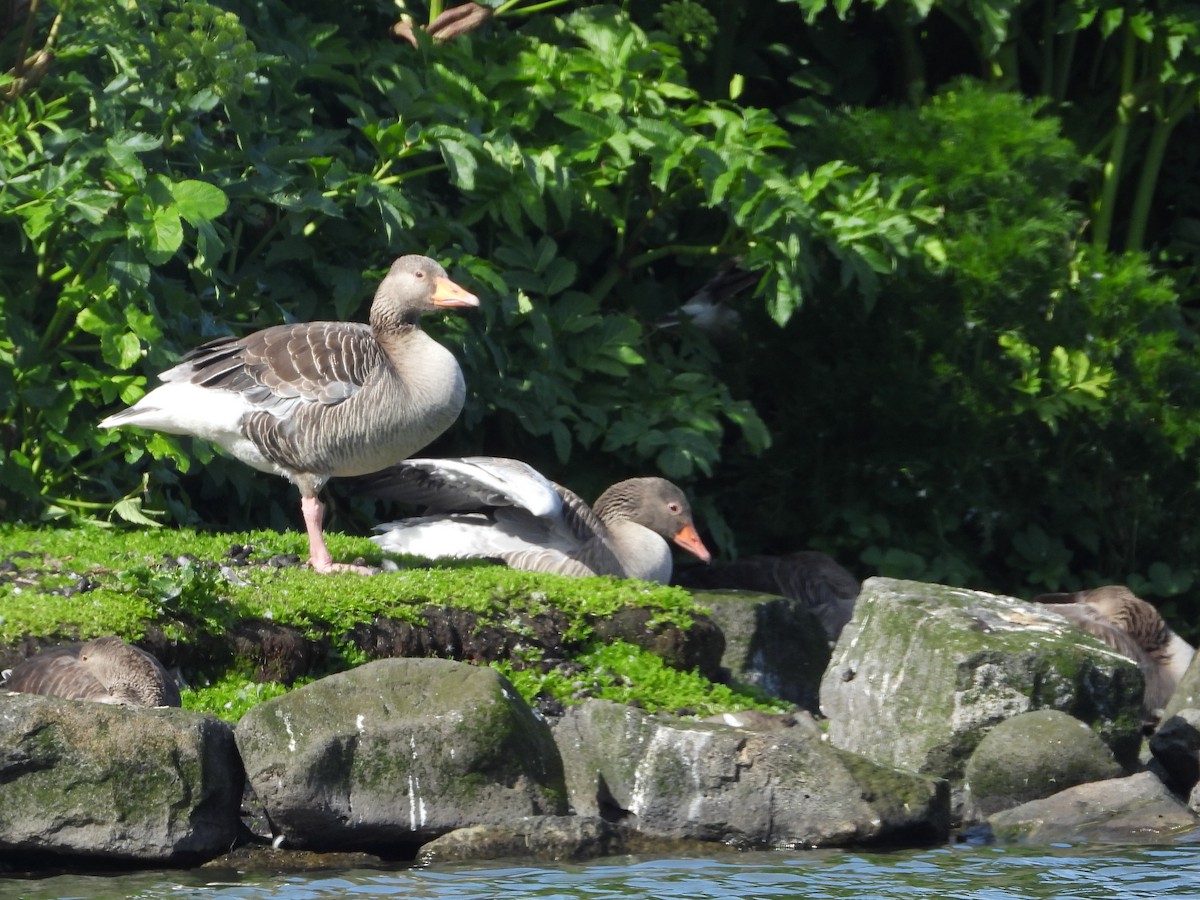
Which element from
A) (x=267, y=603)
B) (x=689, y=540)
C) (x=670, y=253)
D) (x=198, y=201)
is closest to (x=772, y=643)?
(x=689, y=540)

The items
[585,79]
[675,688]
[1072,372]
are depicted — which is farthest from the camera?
[1072,372]

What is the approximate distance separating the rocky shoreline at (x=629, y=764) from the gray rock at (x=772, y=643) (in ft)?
1.83

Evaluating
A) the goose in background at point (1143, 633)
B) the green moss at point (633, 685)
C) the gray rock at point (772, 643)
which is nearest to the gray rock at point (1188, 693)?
the goose in background at point (1143, 633)

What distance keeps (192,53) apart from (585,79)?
113 inches

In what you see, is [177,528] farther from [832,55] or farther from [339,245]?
[832,55]

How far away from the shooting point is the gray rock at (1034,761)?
24.0 feet

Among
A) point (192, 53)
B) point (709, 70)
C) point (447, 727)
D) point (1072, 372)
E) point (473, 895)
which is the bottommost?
point (473, 895)

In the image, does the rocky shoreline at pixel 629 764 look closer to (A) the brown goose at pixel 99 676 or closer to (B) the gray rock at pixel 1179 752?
(B) the gray rock at pixel 1179 752

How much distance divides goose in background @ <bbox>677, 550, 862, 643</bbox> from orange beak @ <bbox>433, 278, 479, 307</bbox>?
276 cm

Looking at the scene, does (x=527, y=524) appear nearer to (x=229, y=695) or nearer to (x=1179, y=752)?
(x=229, y=695)

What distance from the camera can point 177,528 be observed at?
986 cm

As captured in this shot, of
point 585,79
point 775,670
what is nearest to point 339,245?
point 585,79

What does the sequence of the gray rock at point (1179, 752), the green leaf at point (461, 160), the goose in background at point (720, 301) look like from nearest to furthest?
the gray rock at point (1179, 752), the green leaf at point (461, 160), the goose in background at point (720, 301)

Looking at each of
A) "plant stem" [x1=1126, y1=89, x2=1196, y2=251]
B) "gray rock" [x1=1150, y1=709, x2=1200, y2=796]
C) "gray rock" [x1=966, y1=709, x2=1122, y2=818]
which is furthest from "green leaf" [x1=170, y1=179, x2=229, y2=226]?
"plant stem" [x1=1126, y1=89, x2=1196, y2=251]
